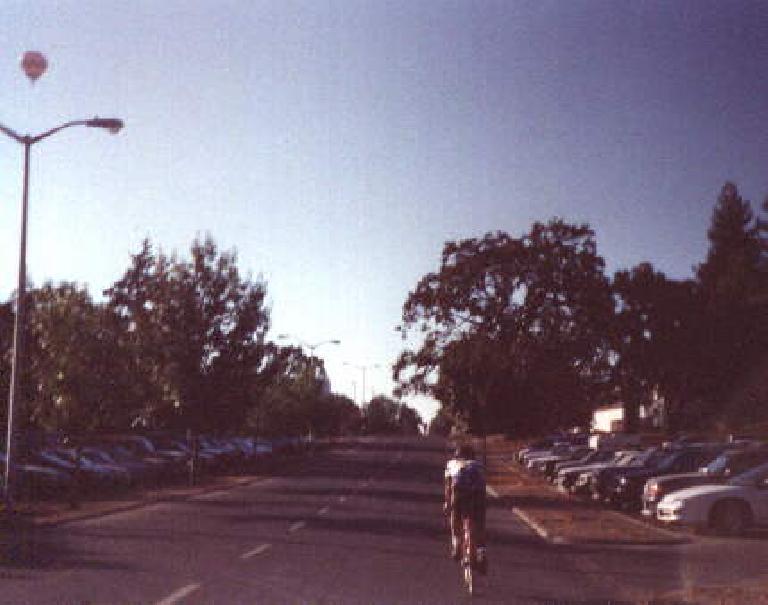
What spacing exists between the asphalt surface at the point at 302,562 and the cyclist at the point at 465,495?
2.19 feet

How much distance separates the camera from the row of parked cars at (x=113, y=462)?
99.1 ft

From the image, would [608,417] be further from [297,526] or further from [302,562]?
[302,562]

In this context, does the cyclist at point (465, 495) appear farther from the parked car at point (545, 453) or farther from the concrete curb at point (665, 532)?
the parked car at point (545, 453)

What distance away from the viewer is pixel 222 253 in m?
42.5

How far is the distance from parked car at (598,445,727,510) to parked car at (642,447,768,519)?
1.38 metres

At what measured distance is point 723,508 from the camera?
21297 millimetres

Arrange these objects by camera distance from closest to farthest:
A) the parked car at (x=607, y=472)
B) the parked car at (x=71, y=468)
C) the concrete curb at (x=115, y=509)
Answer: the concrete curb at (x=115, y=509) < the parked car at (x=607, y=472) < the parked car at (x=71, y=468)

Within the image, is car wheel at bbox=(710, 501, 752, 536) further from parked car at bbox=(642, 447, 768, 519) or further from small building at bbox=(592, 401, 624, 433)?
small building at bbox=(592, 401, 624, 433)

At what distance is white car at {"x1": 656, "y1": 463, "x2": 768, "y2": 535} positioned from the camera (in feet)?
69.5

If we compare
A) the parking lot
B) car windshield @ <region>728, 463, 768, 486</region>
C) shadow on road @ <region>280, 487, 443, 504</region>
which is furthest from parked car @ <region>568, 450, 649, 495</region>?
car windshield @ <region>728, 463, 768, 486</region>

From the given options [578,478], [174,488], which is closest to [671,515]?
[578,478]

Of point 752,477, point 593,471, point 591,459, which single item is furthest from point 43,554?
point 591,459

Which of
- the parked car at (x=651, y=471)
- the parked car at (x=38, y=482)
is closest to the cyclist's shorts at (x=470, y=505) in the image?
the parked car at (x=651, y=471)

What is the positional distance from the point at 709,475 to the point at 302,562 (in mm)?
12871
